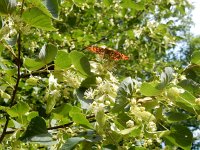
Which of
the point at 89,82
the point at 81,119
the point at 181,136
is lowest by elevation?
the point at 181,136

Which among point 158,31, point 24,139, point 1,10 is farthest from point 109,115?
point 158,31

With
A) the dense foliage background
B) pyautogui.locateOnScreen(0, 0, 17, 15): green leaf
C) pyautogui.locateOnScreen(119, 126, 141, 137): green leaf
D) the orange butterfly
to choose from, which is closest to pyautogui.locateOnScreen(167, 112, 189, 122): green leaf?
the dense foliage background

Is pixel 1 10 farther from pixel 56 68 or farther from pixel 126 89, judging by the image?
pixel 126 89

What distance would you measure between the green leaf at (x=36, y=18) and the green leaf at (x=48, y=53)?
0.33 feet

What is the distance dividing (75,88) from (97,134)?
0.19m

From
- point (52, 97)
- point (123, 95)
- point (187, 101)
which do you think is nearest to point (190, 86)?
point (187, 101)

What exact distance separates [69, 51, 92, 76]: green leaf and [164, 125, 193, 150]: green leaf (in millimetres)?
374

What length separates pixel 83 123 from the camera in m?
1.32

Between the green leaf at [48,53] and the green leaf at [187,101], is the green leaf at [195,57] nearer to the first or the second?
the green leaf at [187,101]

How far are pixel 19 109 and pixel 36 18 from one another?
1.46 feet

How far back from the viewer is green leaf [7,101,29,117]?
1519mm

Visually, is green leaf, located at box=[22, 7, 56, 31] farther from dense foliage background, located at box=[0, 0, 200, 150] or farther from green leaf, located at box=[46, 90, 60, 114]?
green leaf, located at box=[46, 90, 60, 114]

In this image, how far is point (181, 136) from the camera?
1.41 metres

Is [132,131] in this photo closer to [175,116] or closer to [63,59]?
[175,116]
